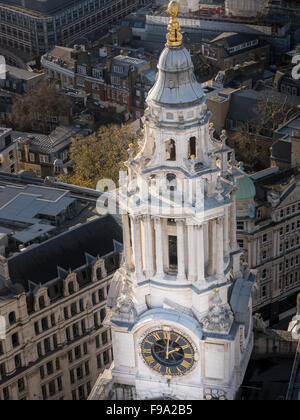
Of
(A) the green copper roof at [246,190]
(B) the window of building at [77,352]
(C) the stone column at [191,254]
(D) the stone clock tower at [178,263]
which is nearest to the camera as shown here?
(D) the stone clock tower at [178,263]

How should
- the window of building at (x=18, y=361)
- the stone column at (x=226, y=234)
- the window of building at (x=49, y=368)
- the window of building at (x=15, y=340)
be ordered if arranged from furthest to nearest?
the window of building at (x=49, y=368)
the window of building at (x=18, y=361)
the window of building at (x=15, y=340)
the stone column at (x=226, y=234)

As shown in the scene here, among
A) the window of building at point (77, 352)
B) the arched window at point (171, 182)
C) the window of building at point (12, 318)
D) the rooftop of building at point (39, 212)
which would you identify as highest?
the arched window at point (171, 182)

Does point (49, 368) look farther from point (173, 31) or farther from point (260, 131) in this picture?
point (260, 131)

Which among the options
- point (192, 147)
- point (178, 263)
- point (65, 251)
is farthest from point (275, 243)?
point (192, 147)

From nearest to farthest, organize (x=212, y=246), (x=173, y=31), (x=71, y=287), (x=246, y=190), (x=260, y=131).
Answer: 1. (x=173, y=31)
2. (x=212, y=246)
3. (x=71, y=287)
4. (x=246, y=190)
5. (x=260, y=131)

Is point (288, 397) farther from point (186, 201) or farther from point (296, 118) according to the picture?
point (296, 118)

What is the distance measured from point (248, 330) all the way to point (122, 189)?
657 inches

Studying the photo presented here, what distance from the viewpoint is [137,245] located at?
72188mm

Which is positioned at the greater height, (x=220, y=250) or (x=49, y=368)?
(x=220, y=250)

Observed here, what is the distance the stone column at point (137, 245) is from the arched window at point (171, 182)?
11.6 feet

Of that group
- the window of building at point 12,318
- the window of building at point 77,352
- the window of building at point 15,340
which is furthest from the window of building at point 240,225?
the window of building at point 15,340

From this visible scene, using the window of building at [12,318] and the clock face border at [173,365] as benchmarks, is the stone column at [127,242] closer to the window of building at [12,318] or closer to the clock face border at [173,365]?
the clock face border at [173,365]

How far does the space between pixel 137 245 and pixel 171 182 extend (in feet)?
19.7

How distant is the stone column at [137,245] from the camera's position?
2805 inches
